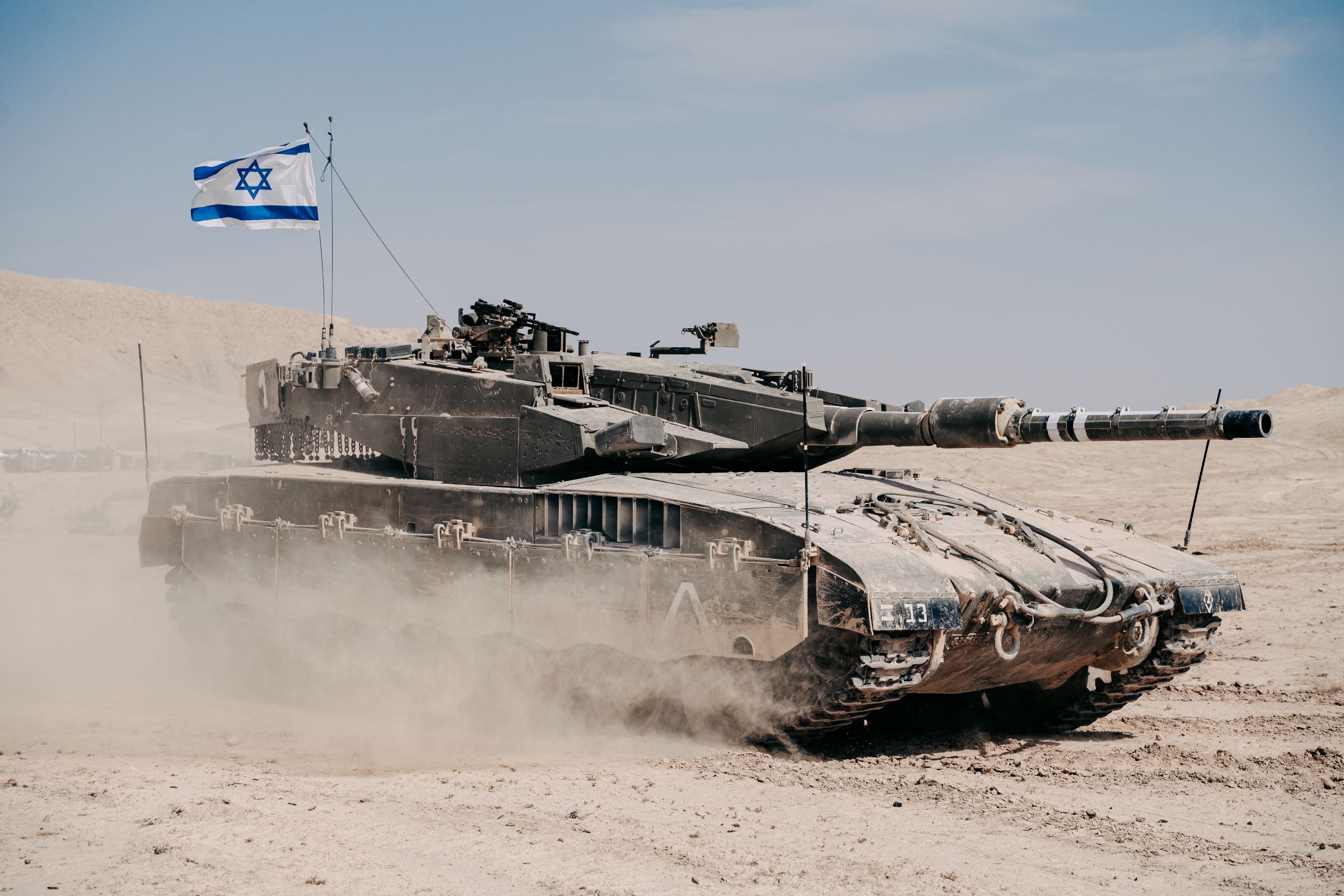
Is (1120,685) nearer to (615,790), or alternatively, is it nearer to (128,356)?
(615,790)

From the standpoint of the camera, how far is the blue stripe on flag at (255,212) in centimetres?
1445

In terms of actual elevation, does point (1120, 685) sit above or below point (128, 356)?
below

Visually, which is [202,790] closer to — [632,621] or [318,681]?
[632,621]

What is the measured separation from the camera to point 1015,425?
30.5ft

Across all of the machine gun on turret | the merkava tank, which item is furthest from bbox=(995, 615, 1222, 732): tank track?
the machine gun on turret

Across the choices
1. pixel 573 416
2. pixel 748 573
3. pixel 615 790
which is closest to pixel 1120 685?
pixel 748 573

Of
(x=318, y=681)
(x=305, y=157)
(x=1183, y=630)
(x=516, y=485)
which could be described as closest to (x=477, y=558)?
(x=516, y=485)

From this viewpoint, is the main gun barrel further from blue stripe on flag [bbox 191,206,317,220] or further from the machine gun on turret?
blue stripe on flag [bbox 191,206,317,220]

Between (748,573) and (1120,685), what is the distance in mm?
3304

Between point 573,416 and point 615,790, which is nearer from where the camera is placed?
point 615,790

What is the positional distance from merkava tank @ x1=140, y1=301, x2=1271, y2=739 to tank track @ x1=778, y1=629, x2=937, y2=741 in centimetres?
2

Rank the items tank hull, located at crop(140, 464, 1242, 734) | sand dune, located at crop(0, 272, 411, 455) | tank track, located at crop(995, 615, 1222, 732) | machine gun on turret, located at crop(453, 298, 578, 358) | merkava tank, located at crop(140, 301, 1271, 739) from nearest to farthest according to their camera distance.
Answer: tank hull, located at crop(140, 464, 1242, 734)
merkava tank, located at crop(140, 301, 1271, 739)
tank track, located at crop(995, 615, 1222, 732)
machine gun on turret, located at crop(453, 298, 578, 358)
sand dune, located at crop(0, 272, 411, 455)

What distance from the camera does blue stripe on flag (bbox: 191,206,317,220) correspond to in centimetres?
1445

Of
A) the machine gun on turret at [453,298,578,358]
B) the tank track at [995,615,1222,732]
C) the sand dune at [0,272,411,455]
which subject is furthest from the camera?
the sand dune at [0,272,411,455]
